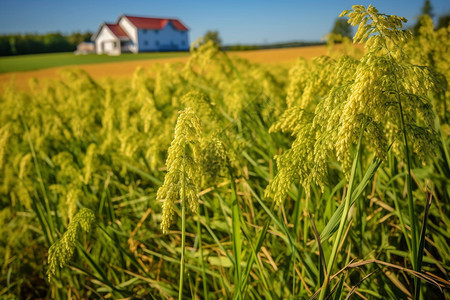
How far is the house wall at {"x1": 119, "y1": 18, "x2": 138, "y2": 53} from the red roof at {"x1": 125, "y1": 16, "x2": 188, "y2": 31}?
133 cm

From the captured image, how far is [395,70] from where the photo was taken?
0.86m

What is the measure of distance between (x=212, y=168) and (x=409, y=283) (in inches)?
49.3

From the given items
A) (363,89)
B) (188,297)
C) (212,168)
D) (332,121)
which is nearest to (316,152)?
(332,121)

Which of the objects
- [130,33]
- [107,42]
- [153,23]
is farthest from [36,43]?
[153,23]

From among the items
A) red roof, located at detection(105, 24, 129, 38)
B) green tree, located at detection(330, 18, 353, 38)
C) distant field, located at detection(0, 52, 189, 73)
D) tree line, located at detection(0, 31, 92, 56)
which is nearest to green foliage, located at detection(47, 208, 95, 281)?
green tree, located at detection(330, 18, 353, 38)

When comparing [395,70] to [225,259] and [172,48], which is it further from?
[172,48]

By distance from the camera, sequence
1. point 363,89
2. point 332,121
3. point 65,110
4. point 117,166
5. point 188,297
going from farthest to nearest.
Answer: point 65,110
point 117,166
point 188,297
point 332,121
point 363,89

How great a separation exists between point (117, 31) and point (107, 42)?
4.37m

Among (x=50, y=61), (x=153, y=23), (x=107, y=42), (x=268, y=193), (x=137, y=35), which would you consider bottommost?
(x=50, y=61)

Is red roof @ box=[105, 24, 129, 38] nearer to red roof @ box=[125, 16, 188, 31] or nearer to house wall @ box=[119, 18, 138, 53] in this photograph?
house wall @ box=[119, 18, 138, 53]

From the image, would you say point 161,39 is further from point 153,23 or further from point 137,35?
point 137,35

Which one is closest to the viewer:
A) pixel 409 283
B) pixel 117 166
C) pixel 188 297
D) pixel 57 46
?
pixel 409 283

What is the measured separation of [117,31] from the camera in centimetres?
8250

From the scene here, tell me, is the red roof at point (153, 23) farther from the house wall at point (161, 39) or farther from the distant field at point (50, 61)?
the distant field at point (50, 61)
